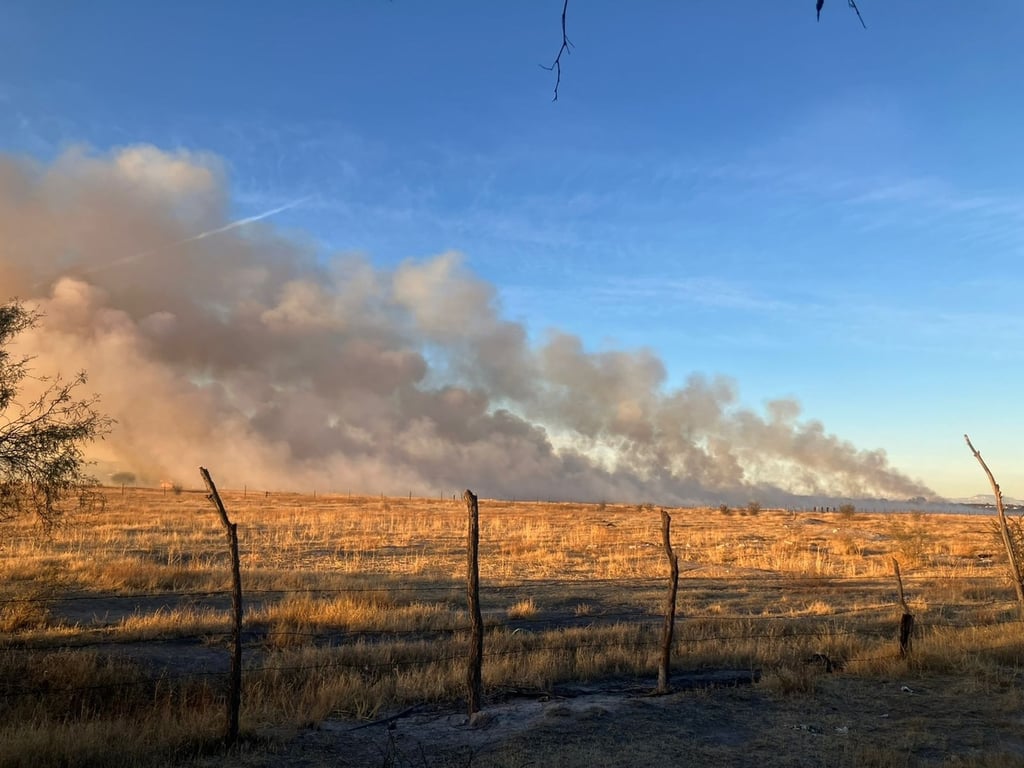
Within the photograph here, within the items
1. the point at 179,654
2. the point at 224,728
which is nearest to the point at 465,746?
the point at 224,728

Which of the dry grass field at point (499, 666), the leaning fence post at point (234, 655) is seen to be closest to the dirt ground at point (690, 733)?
the dry grass field at point (499, 666)

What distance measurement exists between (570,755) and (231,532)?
14.6ft

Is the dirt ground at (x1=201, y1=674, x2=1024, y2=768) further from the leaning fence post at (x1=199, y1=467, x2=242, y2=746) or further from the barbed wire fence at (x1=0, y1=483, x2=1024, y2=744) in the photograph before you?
the barbed wire fence at (x1=0, y1=483, x2=1024, y2=744)

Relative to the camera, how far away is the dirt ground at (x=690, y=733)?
8.02 meters

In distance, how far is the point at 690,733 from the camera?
360 inches

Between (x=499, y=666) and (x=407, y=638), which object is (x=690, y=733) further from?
(x=407, y=638)

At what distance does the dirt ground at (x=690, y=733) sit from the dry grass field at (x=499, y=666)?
0.13 ft

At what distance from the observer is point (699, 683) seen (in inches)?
465

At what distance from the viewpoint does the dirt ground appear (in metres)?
8.02

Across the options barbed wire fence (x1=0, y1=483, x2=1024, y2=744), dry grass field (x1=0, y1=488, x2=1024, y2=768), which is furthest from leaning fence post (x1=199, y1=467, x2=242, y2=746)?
dry grass field (x1=0, y1=488, x2=1024, y2=768)

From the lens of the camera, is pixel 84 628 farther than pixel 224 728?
Yes

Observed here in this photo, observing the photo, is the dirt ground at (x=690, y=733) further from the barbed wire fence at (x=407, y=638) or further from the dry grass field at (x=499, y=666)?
the barbed wire fence at (x=407, y=638)

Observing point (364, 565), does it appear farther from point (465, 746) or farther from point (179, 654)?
point (465, 746)

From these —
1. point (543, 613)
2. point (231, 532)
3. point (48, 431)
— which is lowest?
point (543, 613)
